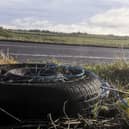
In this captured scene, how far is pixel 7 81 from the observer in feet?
18.7

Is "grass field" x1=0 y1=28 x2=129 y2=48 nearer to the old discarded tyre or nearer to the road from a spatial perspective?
the road

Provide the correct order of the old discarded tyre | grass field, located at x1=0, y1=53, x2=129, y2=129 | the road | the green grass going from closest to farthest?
1. grass field, located at x1=0, y1=53, x2=129, y2=129
2. the old discarded tyre
3. the green grass
4. the road

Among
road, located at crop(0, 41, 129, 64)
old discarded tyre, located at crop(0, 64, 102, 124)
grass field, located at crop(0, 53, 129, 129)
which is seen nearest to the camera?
grass field, located at crop(0, 53, 129, 129)

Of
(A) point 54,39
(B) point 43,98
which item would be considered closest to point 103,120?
(B) point 43,98

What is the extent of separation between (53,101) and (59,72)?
1.40m

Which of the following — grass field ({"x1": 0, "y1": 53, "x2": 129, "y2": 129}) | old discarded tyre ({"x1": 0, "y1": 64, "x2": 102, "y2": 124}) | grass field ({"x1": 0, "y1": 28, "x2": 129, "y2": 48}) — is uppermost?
old discarded tyre ({"x1": 0, "y1": 64, "x2": 102, "y2": 124})

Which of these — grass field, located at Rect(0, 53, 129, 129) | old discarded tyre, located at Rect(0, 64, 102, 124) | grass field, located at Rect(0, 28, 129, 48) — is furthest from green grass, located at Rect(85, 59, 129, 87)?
grass field, located at Rect(0, 28, 129, 48)

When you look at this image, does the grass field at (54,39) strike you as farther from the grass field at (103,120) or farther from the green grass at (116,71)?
the grass field at (103,120)

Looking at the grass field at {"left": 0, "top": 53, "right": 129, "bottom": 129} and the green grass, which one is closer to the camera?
the grass field at {"left": 0, "top": 53, "right": 129, "bottom": 129}

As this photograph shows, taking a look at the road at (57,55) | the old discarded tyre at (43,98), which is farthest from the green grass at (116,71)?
the old discarded tyre at (43,98)

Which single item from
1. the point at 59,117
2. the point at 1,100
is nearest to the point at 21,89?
the point at 1,100

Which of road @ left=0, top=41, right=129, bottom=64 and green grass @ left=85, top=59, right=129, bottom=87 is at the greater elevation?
green grass @ left=85, top=59, right=129, bottom=87

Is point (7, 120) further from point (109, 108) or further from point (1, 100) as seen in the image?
point (109, 108)

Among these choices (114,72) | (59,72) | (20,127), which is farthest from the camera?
(114,72)
